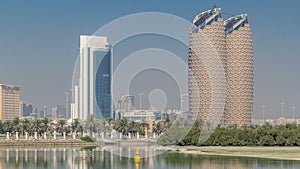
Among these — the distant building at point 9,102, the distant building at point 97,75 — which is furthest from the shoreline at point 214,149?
the distant building at point 9,102

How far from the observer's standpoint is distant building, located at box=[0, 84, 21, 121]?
19062cm

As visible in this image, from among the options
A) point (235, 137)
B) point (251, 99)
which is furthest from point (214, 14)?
point (235, 137)

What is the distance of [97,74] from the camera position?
53.4 meters

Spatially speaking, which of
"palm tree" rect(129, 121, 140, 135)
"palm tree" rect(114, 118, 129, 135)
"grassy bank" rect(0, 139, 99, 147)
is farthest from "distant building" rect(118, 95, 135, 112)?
"palm tree" rect(129, 121, 140, 135)

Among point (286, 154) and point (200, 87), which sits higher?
point (200, 87)

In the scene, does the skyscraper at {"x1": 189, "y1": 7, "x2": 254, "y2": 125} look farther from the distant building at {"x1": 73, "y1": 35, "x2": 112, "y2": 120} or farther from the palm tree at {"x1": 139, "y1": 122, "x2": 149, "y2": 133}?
the palm tree at {"x1": 139, "y1": 122, "x2": 149, "y2": 133}

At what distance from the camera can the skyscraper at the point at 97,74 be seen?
130 ft

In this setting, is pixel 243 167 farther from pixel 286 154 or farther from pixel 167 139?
pixel 286 154

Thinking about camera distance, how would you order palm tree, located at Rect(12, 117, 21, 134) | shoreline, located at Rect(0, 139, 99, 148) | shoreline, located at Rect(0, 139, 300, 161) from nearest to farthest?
shoreline, located at Rect(0, 139, 300, 161) → shoreline, located at Rect(0, 139, 99, 148) → palm tree, located at Rect(12, 117, 21, 134)

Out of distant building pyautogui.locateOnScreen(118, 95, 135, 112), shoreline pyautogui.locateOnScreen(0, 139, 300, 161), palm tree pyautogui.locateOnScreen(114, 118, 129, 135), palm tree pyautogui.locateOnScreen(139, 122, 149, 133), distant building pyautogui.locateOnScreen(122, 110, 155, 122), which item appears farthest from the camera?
palm tree pyautogui.locateOnScreen(139, 122, 149, 133)

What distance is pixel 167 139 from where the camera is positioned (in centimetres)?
4891

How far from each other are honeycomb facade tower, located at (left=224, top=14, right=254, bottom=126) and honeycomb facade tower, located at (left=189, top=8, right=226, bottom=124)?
343 centimetres

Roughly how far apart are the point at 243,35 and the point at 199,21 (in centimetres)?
1052

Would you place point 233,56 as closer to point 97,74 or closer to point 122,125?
point 122,125
